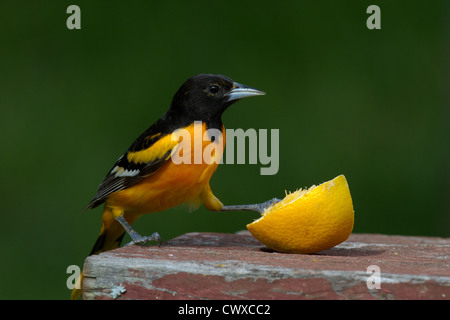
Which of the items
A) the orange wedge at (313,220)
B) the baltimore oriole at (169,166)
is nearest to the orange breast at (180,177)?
the baltimore oriole at (169,166)

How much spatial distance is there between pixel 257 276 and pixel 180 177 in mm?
848

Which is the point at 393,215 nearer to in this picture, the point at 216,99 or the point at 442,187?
the point at 442,187

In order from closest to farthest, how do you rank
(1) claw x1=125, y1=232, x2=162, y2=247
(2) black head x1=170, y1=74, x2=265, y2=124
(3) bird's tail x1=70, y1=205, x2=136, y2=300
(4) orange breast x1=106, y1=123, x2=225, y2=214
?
(1) claw x1=125, y1=232, x2=162, y2=247 < (4) orange breast x1=106, y1=123, x2=225, y2=214 < (2) black head x1=170, y1=74, x2=265, y2=124 < (3) bird's tail x1=70, y1=205, x2=136, y2=300

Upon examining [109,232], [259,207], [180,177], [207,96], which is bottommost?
[109,232]

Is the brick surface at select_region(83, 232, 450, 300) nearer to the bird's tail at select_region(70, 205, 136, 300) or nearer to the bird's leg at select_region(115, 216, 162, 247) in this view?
the bird's leg at select_region(115, 216, 162, 247)

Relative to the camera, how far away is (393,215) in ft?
15.4

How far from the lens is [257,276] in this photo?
72.9 inches

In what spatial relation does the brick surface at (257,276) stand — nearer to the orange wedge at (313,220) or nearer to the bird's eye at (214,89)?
the orange wedge at (313,220)

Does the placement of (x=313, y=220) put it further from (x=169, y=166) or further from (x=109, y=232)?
(x=109, y=232)

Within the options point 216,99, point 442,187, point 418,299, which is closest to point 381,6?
point 442,187

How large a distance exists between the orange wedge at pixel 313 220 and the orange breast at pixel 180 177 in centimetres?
44

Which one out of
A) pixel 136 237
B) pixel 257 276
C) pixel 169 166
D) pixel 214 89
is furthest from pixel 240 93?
pixel 257 276

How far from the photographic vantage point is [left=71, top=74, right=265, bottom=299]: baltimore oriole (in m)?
2.63

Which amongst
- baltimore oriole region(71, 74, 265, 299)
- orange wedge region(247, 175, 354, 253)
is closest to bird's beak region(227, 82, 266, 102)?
baltimore oriole region(71, 74, 265, 299)
